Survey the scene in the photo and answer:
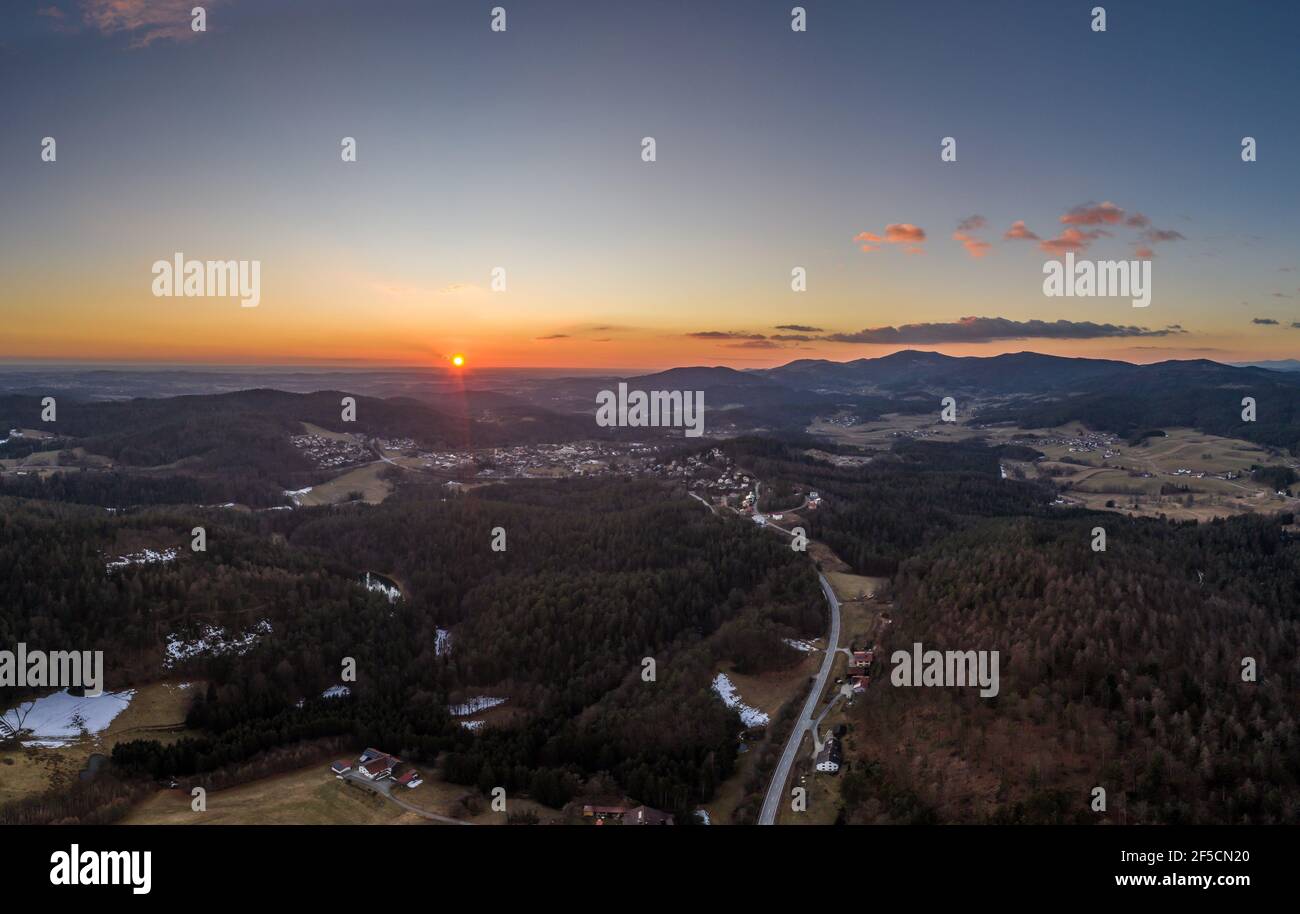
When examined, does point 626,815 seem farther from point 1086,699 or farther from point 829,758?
point 1086,699

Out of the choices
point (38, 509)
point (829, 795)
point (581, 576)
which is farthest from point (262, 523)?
point (829, 795)

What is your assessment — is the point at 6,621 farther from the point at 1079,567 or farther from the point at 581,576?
the point at 1079,567

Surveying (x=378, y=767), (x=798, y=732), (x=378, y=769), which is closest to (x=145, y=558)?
(x=378, y=767)

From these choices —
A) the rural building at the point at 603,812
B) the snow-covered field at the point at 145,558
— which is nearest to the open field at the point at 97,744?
the snow-covered field at the point at 145,558

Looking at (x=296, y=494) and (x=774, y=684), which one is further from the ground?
(x=296, y=494)

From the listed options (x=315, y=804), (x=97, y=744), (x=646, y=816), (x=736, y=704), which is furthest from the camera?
(x=736, y=704)

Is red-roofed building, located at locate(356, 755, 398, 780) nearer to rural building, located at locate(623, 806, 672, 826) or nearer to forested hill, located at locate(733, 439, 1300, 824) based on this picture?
rural building, located at locate(623, 806, 672, 826)
